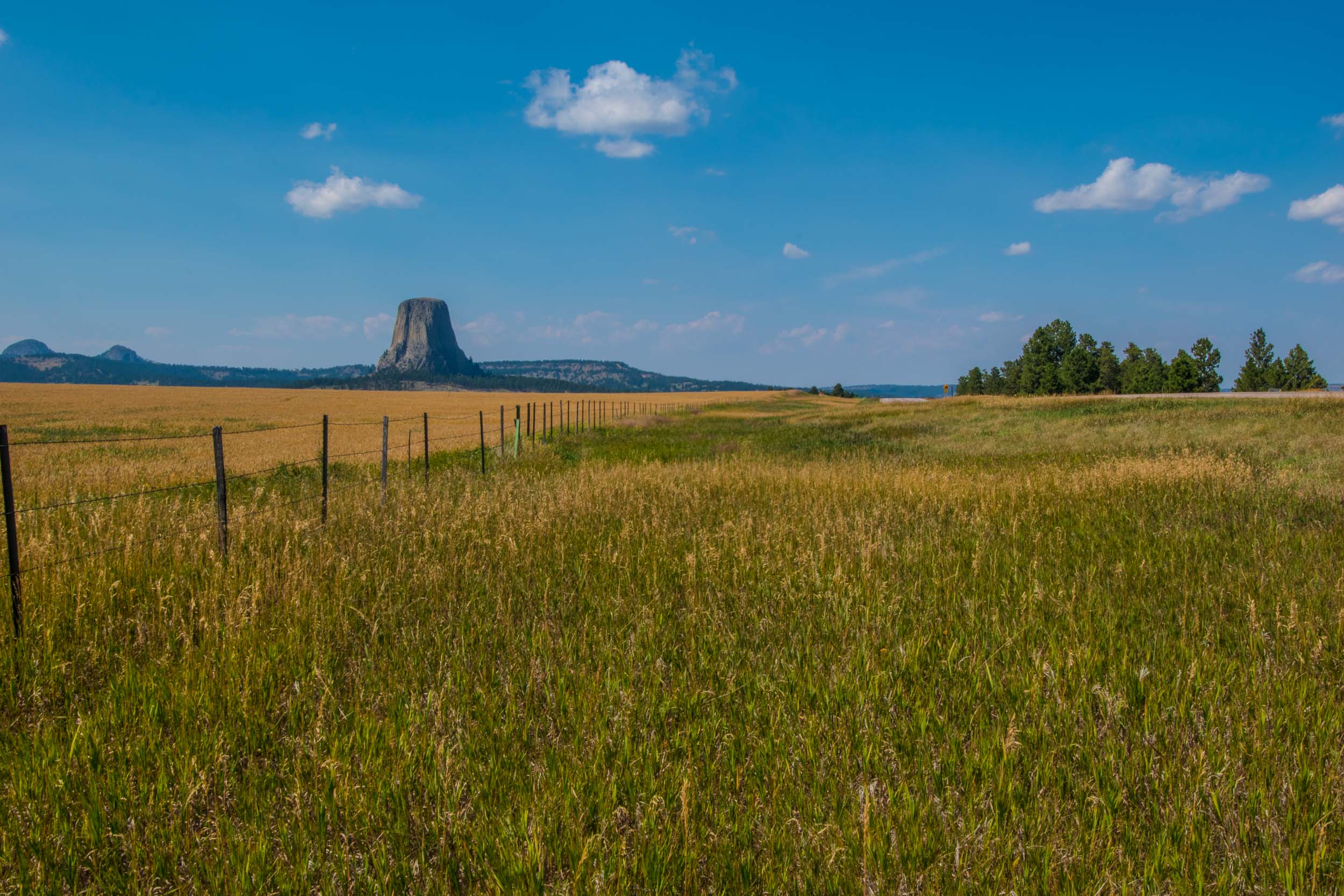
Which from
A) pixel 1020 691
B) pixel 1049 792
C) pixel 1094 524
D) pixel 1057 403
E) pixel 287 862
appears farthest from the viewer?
pixel 1057 403

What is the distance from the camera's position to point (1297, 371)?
8125cm

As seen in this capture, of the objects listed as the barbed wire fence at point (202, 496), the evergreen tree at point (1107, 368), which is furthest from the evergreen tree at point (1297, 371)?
the barbed wire fence at point (202, 496)

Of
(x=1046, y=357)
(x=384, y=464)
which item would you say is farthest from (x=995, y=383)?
(x=384, y=464)

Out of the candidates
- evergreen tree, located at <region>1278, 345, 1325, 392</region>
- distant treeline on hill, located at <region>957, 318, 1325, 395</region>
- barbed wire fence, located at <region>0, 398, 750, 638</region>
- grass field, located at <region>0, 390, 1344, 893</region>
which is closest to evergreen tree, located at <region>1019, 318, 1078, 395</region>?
distant treeline on hill, located at <region>957, 318, 1325, 395</region>

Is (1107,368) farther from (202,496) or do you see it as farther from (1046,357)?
(202,496)

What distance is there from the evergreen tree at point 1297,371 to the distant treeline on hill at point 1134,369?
7 cm

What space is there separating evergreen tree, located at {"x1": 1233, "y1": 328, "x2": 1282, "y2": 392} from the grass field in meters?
102

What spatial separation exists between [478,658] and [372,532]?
13.9 feet

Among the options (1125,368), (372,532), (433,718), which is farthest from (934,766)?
(1125,368)

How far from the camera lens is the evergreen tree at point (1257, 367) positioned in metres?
84.4

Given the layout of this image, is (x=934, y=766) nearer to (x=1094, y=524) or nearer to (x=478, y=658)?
(x=478, y=658)

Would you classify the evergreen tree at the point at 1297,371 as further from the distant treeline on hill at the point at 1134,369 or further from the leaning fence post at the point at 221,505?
the leaning fence post at the point at 221,505

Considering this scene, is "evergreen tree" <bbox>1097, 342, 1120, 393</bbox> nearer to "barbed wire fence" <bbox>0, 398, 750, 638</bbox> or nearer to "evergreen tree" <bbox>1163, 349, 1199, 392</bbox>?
"evergreen tree" <bbox>1163, 349, 1199, 392</bbox>

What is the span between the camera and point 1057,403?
122 feet
